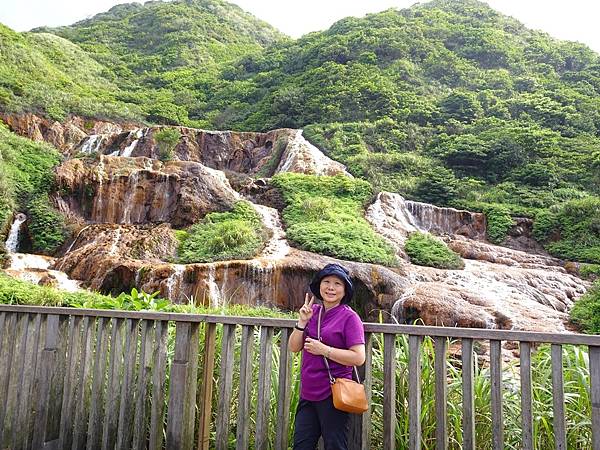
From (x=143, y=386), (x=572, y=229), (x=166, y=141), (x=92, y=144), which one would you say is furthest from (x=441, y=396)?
(x=92, y=144)

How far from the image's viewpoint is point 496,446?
2375mm

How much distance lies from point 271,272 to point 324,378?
912 cm

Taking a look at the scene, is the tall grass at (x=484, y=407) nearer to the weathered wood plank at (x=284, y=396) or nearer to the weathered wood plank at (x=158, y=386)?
the weathered wood plank at (x=284, y=396)

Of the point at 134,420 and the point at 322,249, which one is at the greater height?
the point at 322,249

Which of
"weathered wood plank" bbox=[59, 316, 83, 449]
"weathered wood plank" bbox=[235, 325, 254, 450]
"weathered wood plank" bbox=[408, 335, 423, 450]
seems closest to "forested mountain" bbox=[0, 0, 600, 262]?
"weathered wood plank" bbox=[408, 335, 423, 450]

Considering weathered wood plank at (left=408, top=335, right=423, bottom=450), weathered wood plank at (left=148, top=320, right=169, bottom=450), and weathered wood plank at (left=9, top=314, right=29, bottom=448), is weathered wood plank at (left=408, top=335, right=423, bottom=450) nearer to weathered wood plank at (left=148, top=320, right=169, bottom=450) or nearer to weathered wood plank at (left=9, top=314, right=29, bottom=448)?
weathered wood plank at (left=148, top=320, right=169, bottom=450)

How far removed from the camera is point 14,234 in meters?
15.1

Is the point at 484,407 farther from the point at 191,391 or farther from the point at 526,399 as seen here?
the point at 191,391

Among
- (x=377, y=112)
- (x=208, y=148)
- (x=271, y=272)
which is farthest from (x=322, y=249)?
(x=377, y=112)

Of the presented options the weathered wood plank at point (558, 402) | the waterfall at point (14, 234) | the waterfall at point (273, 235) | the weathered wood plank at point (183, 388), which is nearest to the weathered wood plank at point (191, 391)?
the weathered wood plank at point (183, 388)

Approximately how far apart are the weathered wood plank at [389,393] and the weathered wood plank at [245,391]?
795 mm

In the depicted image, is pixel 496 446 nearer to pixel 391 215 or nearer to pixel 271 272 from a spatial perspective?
pixel 271 272

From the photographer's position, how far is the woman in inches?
98.0

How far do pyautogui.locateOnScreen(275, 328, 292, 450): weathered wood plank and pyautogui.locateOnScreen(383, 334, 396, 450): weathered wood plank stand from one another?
555mm
